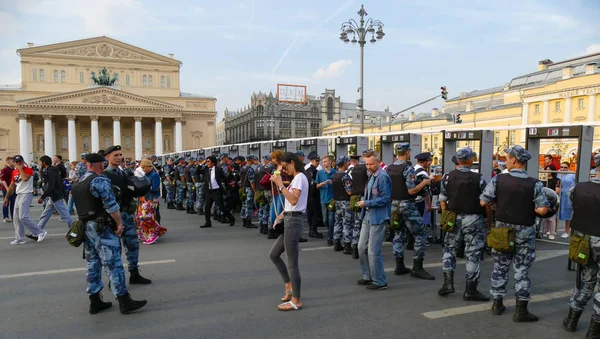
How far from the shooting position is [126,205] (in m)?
5.83

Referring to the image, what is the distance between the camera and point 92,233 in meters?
4.84

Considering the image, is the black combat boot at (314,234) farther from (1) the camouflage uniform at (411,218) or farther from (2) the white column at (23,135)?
(2) the white column at (23,135)

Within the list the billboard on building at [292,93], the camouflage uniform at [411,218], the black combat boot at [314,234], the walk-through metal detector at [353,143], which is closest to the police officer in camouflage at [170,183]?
the walk-through metal detector at [353,143]

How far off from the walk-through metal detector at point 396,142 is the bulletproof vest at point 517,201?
17.6 ft

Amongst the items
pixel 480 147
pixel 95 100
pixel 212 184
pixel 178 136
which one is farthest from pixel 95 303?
pixel 178 136

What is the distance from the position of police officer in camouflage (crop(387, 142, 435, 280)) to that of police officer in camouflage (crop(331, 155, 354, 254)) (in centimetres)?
142

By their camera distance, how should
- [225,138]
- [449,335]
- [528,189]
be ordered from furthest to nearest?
[225,138] < [528,189] < [449,335]

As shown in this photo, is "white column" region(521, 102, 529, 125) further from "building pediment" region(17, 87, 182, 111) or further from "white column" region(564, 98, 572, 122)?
"building pediment" region(17, 87, 182, 111)

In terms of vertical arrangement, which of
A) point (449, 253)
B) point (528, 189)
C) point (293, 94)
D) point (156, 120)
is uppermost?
point (293, 94)

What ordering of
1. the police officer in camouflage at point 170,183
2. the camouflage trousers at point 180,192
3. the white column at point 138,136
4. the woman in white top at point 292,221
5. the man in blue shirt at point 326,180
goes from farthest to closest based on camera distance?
1. the white column at point 138,136
2. the police officer in camouflage at point 170,183
3. the camouflage trousers at point 180,192
4. the man in blue shirt at point 326,180
5. the woman in white top at point 292,221

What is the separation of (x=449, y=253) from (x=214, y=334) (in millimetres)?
3334

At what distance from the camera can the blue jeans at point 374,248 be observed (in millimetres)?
5503

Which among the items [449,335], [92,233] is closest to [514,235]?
[449,335]

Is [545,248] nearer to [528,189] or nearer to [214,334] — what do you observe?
[528,189]
